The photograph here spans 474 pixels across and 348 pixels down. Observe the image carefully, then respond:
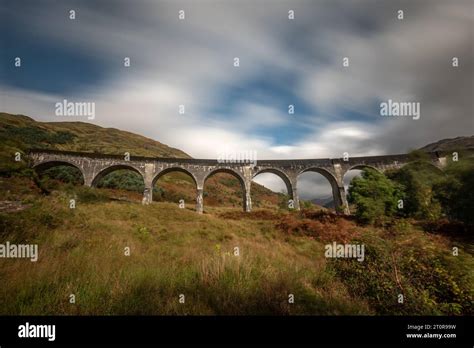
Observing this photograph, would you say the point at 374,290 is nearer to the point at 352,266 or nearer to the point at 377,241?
the point at 352,266

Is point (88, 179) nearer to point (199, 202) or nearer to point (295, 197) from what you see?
point (199, 202)

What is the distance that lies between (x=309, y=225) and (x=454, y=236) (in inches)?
262

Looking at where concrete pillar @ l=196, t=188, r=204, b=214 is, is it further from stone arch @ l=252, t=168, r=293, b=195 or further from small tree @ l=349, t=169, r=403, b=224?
Result: small tree @ l=349, t=169, r=403, b=224

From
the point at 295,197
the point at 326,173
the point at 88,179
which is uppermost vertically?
the point at 326,173

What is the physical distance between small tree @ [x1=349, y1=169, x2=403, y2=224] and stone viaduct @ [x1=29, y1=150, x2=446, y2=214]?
8.70 m

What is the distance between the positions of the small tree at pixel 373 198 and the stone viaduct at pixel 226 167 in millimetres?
8703

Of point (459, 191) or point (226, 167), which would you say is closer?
point (459, 191)

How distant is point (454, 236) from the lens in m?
9.45

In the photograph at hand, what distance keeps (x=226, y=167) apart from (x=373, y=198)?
1645 cm

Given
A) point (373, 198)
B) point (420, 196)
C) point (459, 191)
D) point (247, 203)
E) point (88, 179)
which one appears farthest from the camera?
point (247, 203)

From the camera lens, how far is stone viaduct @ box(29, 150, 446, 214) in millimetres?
23703

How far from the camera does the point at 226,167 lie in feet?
84.9

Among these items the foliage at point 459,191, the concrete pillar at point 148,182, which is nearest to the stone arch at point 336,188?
the foliage at point 459,191

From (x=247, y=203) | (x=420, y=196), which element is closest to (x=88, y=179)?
(x=247, y=203)
